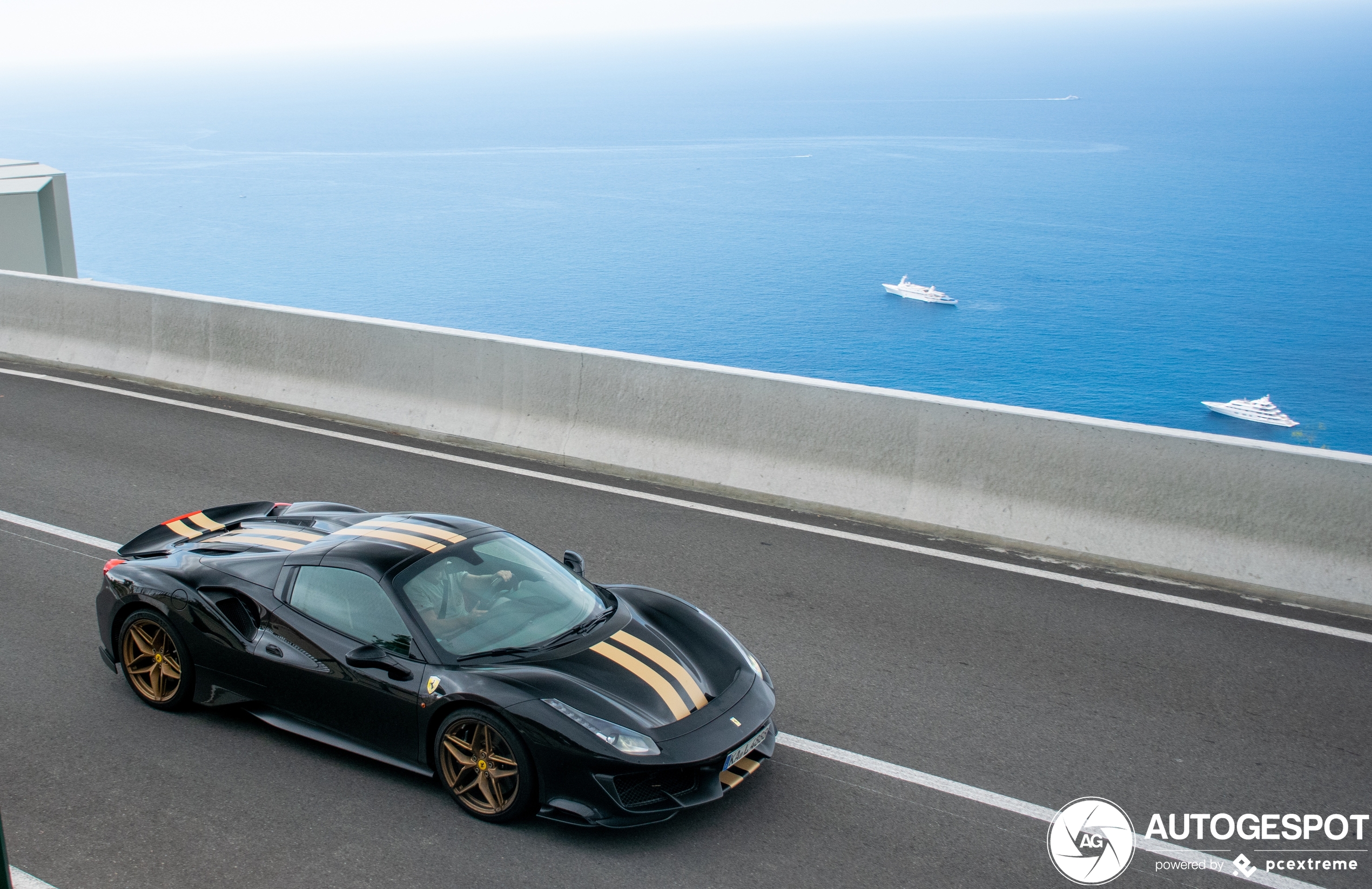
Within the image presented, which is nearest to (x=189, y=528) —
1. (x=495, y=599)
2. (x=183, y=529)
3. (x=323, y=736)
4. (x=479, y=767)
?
(x=183, y=529)

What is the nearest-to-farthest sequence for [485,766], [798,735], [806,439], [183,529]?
[485,766]
[798,735]
[183,529]
[806,439]

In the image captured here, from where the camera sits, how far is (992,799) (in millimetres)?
5406

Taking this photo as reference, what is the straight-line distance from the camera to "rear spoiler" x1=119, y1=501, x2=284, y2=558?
20.9 feet

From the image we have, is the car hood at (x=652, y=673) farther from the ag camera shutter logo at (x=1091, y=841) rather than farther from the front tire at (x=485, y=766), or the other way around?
the ag camera shutter logo at (x=1091, y=841)

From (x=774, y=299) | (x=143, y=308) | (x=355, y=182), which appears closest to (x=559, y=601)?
(x=143, y=308)

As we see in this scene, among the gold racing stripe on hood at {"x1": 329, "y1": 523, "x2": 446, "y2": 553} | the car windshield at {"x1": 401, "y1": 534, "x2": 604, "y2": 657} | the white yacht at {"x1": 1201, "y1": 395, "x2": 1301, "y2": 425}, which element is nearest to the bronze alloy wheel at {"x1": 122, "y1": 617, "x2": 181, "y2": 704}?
the gold racing stripe on hood at {"x1": 329, "y1": 523, "x2": 446, "y2": 553}

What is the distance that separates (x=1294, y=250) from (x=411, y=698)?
11264 cm

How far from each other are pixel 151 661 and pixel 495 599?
206 cm

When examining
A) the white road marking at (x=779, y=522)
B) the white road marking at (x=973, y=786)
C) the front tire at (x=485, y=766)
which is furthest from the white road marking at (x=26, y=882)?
the white road marking at (x=779, y=522)

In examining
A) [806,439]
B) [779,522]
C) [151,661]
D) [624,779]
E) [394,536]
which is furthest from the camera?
[806,439]

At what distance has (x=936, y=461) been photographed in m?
9.06

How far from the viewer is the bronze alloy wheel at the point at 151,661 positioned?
5977 millimetres

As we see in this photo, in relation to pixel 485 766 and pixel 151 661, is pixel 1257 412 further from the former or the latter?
pixel 151 661

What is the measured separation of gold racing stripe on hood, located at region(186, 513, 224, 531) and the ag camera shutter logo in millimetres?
4746
